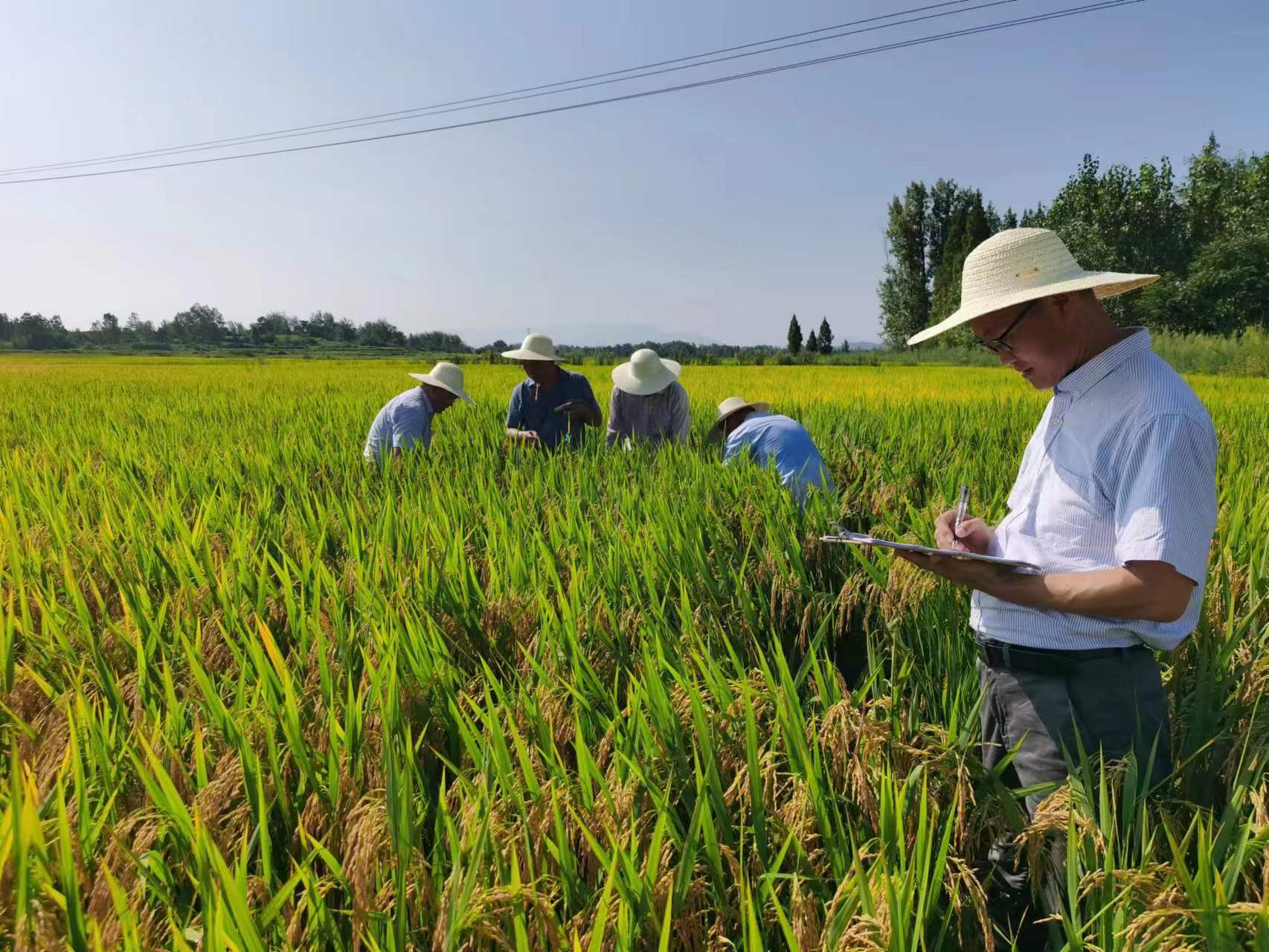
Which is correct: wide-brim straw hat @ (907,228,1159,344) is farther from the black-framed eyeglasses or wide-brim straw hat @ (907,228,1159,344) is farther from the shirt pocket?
the shirt pocket

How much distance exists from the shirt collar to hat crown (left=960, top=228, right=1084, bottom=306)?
171mm

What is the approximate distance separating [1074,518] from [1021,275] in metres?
0.50

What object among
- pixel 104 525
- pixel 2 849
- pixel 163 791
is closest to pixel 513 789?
pixel 163 791

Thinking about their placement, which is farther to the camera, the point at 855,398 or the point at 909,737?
the point at 855,398

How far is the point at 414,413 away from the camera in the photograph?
4.78m

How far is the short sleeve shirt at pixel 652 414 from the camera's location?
201 inches

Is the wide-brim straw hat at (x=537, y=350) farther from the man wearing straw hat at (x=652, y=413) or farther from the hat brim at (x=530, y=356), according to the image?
the man wearing straw hat at (x=652, y=413)

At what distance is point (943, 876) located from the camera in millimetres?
1165

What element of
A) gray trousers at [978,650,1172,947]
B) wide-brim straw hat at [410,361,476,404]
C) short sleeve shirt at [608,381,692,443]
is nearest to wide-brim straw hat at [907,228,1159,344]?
gray trousers at [978,650,1172,947]

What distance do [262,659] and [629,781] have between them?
3.12ft

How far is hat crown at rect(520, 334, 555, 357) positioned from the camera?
4.95 m

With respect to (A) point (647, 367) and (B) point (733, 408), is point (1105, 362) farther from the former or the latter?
(A) point (647, 367)

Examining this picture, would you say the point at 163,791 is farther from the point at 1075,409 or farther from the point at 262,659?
the point at 1075,409

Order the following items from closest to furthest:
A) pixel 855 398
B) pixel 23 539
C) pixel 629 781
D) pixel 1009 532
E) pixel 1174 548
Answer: pixel 1174 548 → pixel 629 781 → pixel 1009 532 → pixel 23 539 → pixel 855 398
